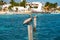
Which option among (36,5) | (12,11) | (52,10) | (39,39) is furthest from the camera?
(36,5)

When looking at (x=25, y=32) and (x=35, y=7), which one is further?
(x=35, y=7)

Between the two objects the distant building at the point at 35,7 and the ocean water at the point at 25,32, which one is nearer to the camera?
the ocean water at the point at 25,32

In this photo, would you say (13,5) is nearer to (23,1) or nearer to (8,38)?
(23,1)

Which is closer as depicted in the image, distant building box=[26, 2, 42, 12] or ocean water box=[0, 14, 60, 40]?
ocean water box=[0, 14, 60, 40]

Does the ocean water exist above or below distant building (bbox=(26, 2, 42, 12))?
above

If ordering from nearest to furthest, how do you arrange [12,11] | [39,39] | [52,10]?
[39,39]
[12,11]
[52,10]

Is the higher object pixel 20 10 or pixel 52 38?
pixel 52 38

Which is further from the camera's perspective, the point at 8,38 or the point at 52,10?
the point at 52,10

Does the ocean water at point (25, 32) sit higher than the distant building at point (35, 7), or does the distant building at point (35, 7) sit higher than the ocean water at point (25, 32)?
the ocean water at point (25, 32)

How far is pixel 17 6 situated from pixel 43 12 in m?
12.0

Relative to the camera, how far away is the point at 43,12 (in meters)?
118

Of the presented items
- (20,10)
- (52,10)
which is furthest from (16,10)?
(52,10)

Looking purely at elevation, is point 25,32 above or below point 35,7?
above

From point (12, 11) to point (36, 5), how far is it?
20.6 m
